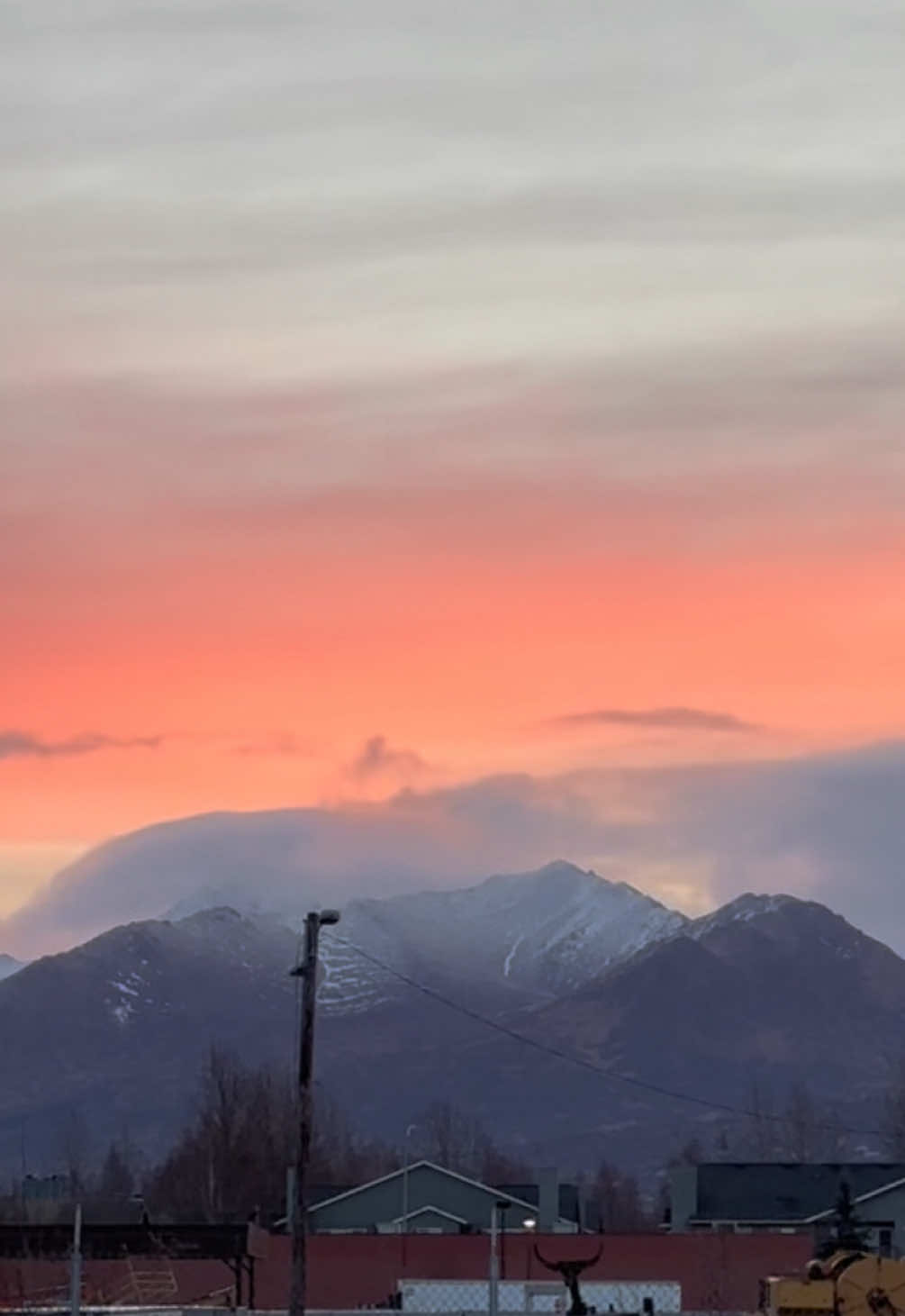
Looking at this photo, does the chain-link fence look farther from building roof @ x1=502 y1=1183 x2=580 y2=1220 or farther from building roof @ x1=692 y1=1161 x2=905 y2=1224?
building roof @ x1=502 y1=1183 x2=580 y2=1220

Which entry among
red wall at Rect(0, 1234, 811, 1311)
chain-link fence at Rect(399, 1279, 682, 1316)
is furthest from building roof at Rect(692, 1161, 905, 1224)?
chain-link fence at Rect(399, 1279, 682, 1316)

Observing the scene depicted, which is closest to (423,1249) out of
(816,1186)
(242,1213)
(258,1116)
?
(816,1186)

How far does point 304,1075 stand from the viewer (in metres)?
50.2

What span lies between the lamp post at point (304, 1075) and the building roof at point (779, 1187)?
2224 inches

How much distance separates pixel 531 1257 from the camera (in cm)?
7731

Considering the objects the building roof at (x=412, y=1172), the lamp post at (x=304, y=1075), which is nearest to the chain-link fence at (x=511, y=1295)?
the lamp post at (x=304, y=1075)

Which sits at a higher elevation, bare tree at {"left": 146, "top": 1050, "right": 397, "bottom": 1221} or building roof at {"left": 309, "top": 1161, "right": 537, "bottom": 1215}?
bare tree at {"left": 146, "top": 1050, "right": 397, "bottom": 1221}

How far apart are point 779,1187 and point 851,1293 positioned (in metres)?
71.7

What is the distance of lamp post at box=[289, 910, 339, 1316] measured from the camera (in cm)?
4816

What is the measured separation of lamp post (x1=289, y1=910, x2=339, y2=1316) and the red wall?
2830cm

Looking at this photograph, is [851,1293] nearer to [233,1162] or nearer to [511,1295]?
[511,1295]

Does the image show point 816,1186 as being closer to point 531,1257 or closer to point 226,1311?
point 531,1257

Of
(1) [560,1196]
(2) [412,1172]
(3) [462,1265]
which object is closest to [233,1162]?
(1) [560,1196]

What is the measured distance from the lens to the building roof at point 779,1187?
355 ft
